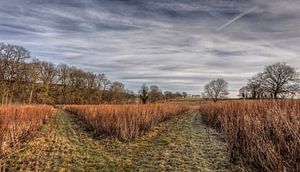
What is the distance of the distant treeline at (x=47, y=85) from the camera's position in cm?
3180

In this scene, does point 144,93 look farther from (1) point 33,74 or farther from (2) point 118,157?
(2) point 118,157

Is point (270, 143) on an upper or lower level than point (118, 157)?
upper

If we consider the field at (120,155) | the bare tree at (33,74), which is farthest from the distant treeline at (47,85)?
the field at (120,155)

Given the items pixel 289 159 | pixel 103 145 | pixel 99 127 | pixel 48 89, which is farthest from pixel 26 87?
pixel 289 159

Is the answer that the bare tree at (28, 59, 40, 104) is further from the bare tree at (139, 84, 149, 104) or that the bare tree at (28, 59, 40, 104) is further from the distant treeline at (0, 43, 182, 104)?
the bare tree at (139, 84, 149, 104)

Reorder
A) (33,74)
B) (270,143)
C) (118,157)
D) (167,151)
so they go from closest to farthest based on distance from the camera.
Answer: (270,143), (118,157), (167,151), (33,74)

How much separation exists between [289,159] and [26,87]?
38.1 m

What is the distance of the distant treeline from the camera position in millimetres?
31797

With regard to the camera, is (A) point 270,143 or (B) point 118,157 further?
(B) point 118,157

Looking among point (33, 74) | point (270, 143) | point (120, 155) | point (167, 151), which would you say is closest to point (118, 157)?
point (120, 155)

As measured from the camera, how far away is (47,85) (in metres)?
40.1

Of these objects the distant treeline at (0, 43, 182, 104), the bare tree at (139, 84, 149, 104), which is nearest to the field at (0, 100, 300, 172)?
the distant treeline at (0, 43, 182, 104)

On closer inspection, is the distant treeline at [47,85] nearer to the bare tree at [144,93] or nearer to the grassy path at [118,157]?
the bare tree at [144,93]

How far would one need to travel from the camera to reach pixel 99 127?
9281mm
